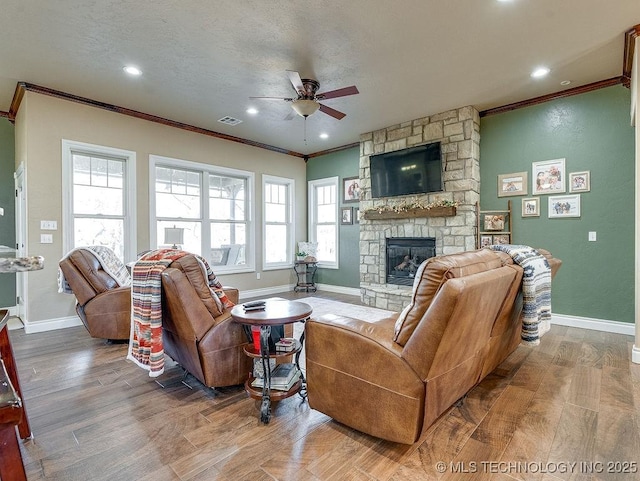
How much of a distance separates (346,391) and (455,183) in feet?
12.8

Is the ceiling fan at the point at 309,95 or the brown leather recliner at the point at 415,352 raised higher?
the ceiling fan at the point at 309,95

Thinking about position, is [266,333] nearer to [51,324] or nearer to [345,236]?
[51,324]

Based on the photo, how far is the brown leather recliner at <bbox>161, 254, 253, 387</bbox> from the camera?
7.23 ft

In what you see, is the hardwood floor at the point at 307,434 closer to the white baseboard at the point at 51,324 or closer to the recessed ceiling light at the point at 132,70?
the white baseboard at the point at 51,324

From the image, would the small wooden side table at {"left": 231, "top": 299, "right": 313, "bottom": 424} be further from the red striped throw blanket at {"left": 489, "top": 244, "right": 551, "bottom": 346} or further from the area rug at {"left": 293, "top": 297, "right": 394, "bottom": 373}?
the area rug at {"left": 293, "top": 297, "right": 394, "bottom": 373}

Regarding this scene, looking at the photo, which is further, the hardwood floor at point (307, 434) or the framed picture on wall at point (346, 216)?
the framed picture on wall at point (346, 216)

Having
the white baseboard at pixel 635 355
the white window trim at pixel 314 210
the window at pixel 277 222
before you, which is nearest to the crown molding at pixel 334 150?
the white window trim at pixel 314 210

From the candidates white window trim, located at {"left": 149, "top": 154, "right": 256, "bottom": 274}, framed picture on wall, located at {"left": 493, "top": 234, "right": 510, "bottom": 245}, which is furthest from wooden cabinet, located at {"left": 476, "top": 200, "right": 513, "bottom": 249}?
white window trim, located at {"left": 149, "top": 154, "right": 256, "bottom": 274}

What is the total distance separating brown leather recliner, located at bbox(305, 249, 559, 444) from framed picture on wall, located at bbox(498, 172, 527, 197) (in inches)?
118

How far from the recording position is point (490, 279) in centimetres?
168

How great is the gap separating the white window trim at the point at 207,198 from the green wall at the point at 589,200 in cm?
448

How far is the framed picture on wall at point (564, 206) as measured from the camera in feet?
13.5

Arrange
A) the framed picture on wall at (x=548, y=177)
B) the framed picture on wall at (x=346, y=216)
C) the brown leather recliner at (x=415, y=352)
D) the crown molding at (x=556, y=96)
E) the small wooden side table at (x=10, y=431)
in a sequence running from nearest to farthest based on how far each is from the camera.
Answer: the small wooden side table at (x=10, y=431) → the brown leather recliner at (x=415, y=352) → the crown molding at (x=556, y=96) → the framed picture on wall at (x=548, y=177) → the framed picture on wall at (x=346, y=216)

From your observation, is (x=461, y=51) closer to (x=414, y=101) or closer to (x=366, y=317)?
(x=414, y=101)
